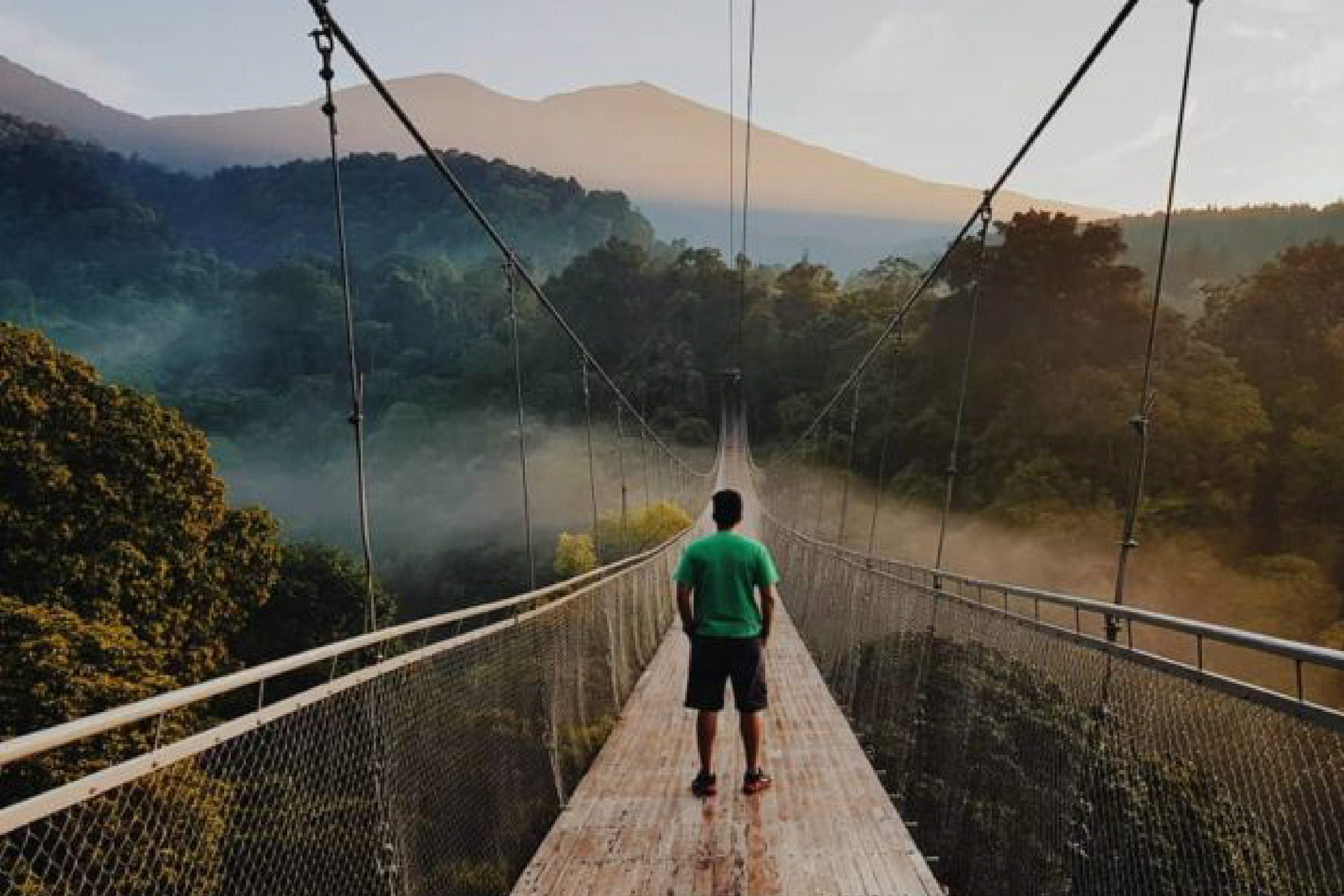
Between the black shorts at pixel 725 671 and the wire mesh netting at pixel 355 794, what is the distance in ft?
2.06

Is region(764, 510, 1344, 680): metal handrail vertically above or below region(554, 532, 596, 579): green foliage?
above

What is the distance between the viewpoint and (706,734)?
396cm

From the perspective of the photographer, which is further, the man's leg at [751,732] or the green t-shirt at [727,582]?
the man's leg at [751,732]

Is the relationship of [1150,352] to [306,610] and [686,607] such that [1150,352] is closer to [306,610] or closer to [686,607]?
[686,607]

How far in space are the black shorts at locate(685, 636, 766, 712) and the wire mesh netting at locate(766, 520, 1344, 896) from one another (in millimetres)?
695

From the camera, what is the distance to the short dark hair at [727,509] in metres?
3.88

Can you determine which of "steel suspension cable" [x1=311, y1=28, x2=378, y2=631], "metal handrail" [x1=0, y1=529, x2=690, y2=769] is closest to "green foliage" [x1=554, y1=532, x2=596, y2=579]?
"steel suspension cable" [x1=311, y1=28, x2=378, y2=631]

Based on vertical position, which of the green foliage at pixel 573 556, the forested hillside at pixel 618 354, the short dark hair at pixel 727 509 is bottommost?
the green foliage at pixel 573 556

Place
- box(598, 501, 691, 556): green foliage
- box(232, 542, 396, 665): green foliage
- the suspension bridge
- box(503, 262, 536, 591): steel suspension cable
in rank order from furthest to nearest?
box(598, 501, 691, 556): green foliage
box(232, 542, 396, 665): green foliage
box(503, 262, 536, 591): steel suspension cable
the suspension bridge

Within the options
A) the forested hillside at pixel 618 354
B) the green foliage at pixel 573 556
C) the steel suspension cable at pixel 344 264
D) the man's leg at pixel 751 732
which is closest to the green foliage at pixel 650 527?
the green foliage at pixel 573 556

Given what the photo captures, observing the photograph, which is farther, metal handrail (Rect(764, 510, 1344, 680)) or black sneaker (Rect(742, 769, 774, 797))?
black sneaker (Rect(742, 769, 774, 797))

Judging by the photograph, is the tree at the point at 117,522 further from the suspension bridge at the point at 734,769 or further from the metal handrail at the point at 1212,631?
the metal handrail at the point at 1212,631

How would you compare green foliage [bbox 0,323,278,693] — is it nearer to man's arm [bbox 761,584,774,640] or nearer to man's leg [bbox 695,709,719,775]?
man's leg [bbox 695,709,719,775]

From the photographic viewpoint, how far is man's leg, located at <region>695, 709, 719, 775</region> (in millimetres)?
3891
